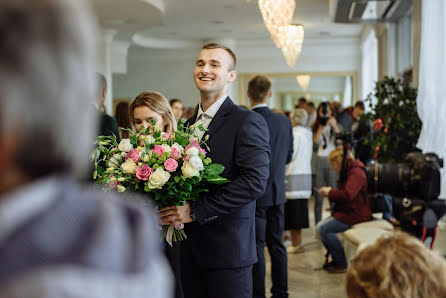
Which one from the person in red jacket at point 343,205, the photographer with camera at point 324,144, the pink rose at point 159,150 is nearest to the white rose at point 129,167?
the pink rose at point 159,150

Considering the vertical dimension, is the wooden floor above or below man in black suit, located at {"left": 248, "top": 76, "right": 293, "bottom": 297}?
below

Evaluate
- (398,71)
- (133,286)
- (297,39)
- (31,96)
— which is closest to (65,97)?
(31,96)

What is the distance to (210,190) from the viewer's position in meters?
2.42

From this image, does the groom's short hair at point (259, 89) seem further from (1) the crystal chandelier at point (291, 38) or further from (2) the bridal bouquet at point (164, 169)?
(1) the crystal chandelier at point (291, 38)

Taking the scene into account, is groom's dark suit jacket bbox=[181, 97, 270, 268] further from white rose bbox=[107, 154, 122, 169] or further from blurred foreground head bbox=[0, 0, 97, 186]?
blurred foreground head bbox=[0, 0, 97, 186]

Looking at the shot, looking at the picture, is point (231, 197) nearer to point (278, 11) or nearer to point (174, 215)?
point (174, 215)

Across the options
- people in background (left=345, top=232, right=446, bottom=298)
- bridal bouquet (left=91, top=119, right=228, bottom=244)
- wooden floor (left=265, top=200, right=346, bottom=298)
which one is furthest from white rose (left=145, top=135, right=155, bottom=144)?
wooden floor (left=265, top=200, right=346, bottom=298)

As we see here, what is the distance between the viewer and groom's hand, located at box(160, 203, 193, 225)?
7.55 ft

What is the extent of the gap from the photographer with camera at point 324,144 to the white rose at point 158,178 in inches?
209

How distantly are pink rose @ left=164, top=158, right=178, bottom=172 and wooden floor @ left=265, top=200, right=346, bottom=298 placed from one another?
2.60 meters

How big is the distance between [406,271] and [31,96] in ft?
3.28

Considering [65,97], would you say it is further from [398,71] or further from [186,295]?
[398,71]

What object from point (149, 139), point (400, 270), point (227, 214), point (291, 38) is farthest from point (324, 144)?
point (400, 270)

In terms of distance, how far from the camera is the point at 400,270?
128 cm
